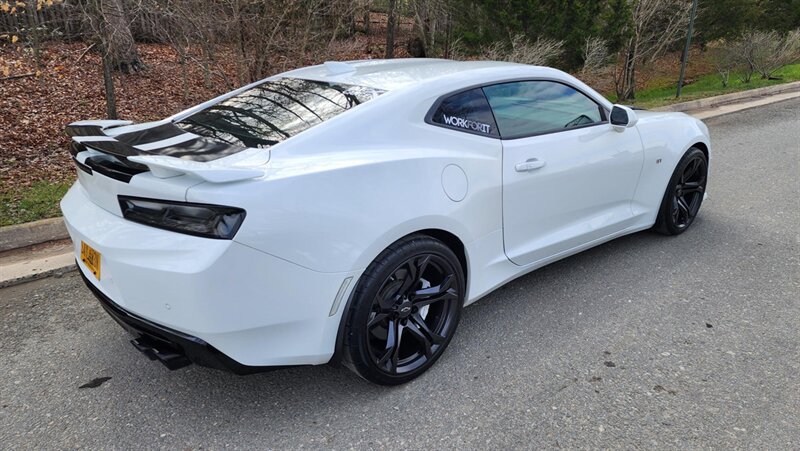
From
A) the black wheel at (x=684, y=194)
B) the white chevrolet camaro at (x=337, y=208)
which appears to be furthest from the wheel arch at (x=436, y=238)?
the black wheel at (x=684, y=194)

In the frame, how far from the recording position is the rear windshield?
2.61m

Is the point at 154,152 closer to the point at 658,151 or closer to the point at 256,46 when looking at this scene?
the point at 658,151

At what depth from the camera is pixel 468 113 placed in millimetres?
2998

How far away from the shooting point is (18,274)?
3871 mm

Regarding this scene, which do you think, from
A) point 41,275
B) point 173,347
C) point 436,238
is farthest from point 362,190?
point 41,275

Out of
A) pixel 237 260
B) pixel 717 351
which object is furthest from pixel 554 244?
pixel 237 260

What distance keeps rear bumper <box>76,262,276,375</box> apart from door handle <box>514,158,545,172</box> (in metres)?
1.65

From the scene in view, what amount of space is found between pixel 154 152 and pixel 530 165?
6.34ft

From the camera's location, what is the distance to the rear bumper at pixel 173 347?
217 cm

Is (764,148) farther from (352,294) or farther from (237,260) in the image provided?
(237,260)

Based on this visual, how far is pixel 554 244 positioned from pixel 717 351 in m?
1.03

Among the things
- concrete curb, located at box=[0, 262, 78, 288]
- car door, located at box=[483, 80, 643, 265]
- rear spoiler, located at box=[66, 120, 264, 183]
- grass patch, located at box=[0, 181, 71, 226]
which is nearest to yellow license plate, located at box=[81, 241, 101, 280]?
rear spoiler, located at box=[66, 120, 264, 183]

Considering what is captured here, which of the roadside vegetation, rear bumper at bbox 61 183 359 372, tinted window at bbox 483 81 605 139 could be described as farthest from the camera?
the roadside vegetation

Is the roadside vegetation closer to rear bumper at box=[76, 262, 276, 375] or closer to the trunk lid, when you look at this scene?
the trunk lid
